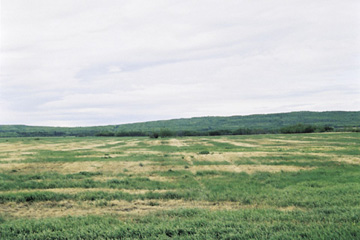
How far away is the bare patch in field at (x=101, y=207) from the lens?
9663mm

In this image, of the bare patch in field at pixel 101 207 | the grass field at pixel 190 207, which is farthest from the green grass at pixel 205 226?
the bare patch in field at pixel 101 207

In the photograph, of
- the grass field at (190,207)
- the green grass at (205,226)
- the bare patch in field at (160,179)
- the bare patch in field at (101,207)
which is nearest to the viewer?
the green grass at (205,226)

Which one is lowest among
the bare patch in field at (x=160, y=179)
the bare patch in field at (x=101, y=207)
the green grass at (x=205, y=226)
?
the bare patch in field at (x=160, y=179)

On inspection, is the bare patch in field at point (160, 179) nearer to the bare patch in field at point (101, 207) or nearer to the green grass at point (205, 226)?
the bare patch in field at point (101, 207)

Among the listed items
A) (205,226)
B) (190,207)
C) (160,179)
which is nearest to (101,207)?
(190,207)

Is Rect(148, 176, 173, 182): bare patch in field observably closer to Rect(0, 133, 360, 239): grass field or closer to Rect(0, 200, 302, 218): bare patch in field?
Rect(0, 133, 360, 239): grass field

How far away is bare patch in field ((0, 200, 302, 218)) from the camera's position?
966 cm

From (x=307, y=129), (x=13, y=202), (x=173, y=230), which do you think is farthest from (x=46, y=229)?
(x=307, y=129)

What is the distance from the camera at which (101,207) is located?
10445 millimetres

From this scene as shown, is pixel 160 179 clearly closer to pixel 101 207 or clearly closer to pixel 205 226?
pixel 101 207

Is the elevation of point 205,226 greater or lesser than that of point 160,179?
greater

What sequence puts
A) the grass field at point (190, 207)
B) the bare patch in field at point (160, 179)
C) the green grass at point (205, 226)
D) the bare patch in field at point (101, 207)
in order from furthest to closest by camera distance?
1. the bare patch in field at point (160, 179)
2. the bare patch in field at point (101, 207)
3. the grass field at point (190, 207)
4. the green grass at point (205, 226)

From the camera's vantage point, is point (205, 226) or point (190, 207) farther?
point (190, 207)

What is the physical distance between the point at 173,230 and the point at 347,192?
8.50 metres
